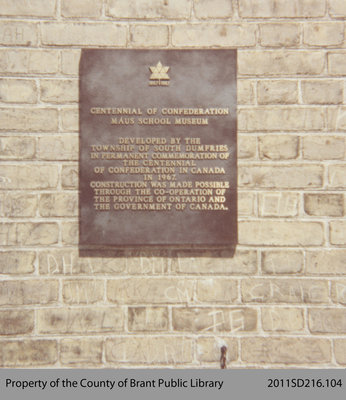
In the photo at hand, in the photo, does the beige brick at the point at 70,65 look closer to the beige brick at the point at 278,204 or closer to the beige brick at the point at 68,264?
the beige brick at the point at 68,264

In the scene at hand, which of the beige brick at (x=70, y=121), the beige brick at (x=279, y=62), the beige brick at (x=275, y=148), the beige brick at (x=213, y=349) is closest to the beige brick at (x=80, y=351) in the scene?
the beige brick at (x=213, y=349)

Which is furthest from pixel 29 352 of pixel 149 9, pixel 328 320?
pixel 149 9

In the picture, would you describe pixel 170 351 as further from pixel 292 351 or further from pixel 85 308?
pixel 292 351

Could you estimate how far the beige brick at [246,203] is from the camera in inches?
107

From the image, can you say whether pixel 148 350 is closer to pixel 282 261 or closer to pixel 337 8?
pixel 282 261

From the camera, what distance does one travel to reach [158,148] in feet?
8.77

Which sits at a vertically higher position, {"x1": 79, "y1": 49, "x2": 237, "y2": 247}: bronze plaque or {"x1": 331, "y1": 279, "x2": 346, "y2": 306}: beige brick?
{"x1": 79, "y1": 49, "x2": 237, "y2": 247}: bronze plaque

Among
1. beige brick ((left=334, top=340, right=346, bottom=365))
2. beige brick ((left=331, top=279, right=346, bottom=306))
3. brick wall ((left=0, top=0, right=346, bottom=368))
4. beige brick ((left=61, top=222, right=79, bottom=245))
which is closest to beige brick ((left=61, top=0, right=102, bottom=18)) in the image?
brick wall ((left=0, top=0, right=346, bottom=368))

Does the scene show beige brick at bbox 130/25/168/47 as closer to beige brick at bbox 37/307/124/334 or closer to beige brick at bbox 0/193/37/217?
beige brick at bbox 0/193/37/217

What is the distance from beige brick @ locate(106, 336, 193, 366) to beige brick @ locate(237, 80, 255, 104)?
67.2 inches

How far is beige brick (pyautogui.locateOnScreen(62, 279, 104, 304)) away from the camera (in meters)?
2.71

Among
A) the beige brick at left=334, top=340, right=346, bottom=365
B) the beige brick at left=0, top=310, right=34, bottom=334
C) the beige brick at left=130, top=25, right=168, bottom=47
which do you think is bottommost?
the beige brick at left=334, top=340, right=346, bottom=365

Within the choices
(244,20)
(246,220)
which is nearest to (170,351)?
(246,220)

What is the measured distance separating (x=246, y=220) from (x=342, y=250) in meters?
0.69
